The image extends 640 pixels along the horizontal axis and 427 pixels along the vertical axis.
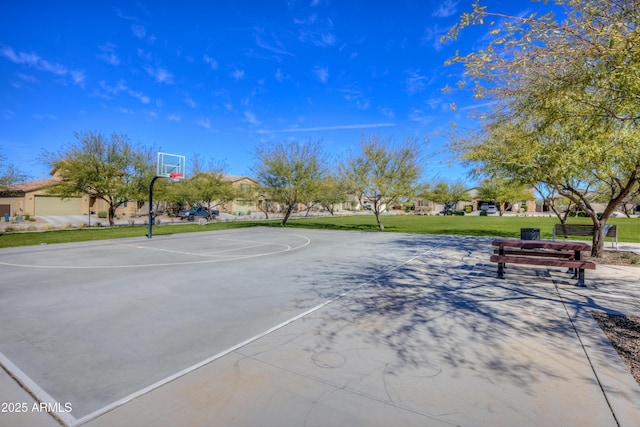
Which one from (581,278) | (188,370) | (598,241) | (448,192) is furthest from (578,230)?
(448,192)

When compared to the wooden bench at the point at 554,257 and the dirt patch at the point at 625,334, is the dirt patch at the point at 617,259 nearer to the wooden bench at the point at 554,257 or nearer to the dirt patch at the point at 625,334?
the wooden bench at the point at 554,257

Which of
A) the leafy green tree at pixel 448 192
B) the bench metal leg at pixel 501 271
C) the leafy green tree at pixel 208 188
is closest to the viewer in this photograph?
the bench metal leg at pixel 501 271

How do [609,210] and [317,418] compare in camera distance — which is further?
[609,210]

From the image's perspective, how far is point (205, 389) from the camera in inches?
119

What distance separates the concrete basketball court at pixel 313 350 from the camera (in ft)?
8.98

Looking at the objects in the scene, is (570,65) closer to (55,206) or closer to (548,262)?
(548,262)

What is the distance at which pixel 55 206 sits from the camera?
40500mm

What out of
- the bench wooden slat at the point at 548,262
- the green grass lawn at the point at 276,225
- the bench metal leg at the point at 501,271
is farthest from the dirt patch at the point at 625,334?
the green grass lawn at the point at 276,225

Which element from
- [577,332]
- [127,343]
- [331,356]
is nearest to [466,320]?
[577,332]

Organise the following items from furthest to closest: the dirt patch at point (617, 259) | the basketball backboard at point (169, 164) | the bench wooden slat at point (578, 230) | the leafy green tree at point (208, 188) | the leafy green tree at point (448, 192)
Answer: the leafy green tree at point (448, 192)
the leafy green tree at point (208, 188)
the basketball backboard at point (169, 164)
the bench wooden slat at point (578, 230)
the dirt patch at point (617, 259)

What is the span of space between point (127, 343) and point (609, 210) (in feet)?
45.1

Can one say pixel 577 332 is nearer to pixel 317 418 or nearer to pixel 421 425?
pixel 421 425

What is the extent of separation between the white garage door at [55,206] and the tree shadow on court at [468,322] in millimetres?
45153

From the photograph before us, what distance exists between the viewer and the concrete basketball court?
2736mm
